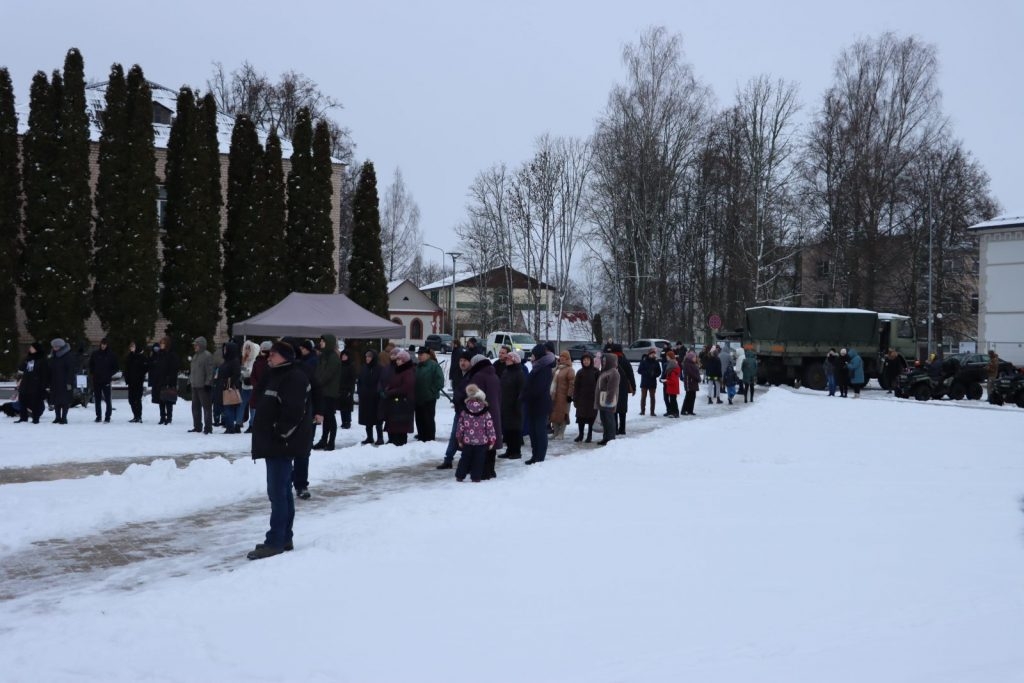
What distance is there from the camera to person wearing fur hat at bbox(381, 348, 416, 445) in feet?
51.9

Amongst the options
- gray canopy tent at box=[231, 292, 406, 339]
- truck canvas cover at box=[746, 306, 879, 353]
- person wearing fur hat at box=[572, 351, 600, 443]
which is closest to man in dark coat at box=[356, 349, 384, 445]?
person wearing fur hat at box=[572, 351, 600, 443]

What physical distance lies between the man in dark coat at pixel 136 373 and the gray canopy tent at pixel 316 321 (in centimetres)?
348

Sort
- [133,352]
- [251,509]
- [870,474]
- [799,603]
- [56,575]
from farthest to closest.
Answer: [133,352] < [870,474] < [251,509] < [56,575] < [799,603]

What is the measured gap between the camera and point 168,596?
22.9 feet

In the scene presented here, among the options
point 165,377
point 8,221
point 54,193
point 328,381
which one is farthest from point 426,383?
point 8,221

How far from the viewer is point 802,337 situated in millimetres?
40938

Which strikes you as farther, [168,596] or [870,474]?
[870,474]

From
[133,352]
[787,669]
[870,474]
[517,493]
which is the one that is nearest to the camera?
[787,669]

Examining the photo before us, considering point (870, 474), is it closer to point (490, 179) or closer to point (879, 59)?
point (490, 179)

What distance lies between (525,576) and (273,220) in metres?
27.2

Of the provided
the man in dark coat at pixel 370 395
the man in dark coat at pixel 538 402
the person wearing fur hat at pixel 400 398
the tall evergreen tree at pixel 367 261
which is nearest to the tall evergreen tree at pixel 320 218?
the tall evergreen tree at pixel 367 261

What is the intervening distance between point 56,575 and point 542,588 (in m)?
3.56

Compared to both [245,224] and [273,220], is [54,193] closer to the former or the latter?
[245,224]

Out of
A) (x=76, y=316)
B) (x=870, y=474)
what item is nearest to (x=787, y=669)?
(x=870, y=474)
